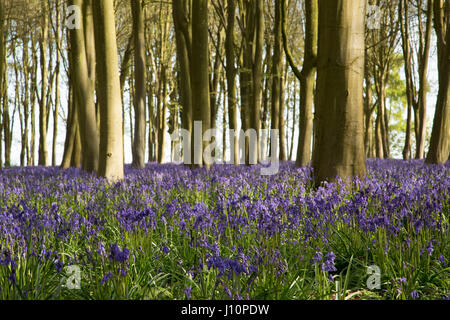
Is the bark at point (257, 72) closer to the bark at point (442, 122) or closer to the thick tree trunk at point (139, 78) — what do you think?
the thick tree trunk at point (139, 78)

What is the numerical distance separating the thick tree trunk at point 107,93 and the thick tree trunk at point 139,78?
17.0ft

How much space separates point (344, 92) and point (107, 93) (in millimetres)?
4655

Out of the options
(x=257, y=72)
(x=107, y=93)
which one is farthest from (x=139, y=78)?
(x=107, y=93)

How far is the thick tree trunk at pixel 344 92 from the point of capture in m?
6.15

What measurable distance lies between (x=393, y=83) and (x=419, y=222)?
32.7m

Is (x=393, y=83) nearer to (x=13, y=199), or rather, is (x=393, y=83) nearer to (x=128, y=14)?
(x=128, y=14)

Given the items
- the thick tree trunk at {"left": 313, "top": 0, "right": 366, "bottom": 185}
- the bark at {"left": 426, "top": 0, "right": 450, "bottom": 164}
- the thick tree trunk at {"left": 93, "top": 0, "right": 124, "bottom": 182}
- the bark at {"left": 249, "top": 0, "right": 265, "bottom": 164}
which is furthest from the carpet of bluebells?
the bark at {"left": 249, "top": 0, "right": 265, "bottom": 164}

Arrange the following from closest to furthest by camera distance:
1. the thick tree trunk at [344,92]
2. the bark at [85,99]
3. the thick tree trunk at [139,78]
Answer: the thick tree trunk at [344,92], the bark at [85,99], the thick tree trunk at [139,78]

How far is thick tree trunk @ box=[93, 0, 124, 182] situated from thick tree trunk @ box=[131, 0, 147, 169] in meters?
5.19

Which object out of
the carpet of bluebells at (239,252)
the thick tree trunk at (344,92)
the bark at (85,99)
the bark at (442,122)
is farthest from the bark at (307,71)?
the carpet of bluebells at (239,252)

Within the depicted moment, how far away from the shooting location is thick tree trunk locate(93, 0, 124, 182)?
812 cm

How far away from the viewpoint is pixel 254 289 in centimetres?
258

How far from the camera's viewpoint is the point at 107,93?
8.19m

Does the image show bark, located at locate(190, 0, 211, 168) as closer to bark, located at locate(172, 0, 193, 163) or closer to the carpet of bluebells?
bark, located at locate(172, 0, 193, 163)
